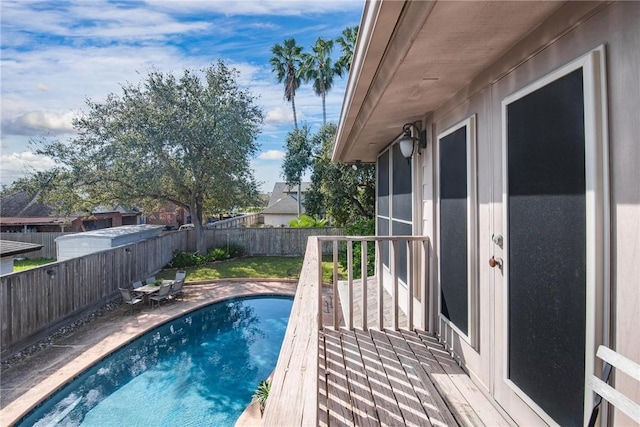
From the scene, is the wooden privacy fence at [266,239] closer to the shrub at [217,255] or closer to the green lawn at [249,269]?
the green lawn at [249,269]

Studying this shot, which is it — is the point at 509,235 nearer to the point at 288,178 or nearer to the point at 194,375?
the point at 194,375

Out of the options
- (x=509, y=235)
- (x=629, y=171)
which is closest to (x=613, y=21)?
(x=629, y=171)

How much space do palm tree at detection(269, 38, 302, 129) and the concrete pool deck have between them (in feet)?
46.3

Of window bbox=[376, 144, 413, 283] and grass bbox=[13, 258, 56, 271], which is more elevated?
window bbox=[376, 144, 413, 283]

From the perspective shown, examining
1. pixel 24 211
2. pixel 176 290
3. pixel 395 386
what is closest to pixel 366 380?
pixel 395 386

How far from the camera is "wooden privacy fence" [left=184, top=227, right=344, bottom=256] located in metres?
17.1

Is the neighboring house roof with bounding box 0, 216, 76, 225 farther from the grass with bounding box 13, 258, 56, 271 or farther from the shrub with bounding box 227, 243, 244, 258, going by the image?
the shrub with bounding box 227, 243, 244, 258

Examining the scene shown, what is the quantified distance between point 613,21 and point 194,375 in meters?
8.03

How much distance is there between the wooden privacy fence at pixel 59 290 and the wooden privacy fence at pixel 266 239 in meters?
4.83

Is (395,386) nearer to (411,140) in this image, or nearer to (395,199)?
(411,140)

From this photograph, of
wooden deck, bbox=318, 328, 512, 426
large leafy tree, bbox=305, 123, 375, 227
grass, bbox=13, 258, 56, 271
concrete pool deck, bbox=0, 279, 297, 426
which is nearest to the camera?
wooden deck, bbox=318, 328, 512, 426

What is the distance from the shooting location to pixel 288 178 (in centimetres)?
1931

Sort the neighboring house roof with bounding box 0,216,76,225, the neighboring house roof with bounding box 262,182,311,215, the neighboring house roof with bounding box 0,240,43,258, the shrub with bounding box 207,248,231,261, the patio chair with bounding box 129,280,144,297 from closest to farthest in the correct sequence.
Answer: the neighboring house roof with bounding box 0,240,43,258, the patio chair with bounding box 129,280,144,297, the shrub with bounding box 207,248,231,261, the neighboring house roof with bounding box 0,216,76,225, the neighboring house roof with bounding box 262,182,311,215

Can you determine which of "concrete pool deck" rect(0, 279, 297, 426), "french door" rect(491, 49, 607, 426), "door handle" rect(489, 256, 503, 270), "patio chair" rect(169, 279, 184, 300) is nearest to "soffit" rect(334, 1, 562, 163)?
"french door" rect(491, 49, 607, 426)
